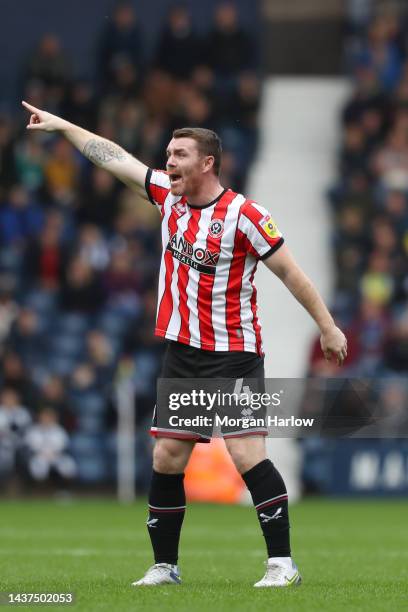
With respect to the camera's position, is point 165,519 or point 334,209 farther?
point 334,209

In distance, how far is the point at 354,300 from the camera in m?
18.8

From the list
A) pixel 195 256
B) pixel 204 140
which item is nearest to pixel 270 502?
pixel 195 256

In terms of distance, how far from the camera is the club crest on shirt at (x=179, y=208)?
740cm

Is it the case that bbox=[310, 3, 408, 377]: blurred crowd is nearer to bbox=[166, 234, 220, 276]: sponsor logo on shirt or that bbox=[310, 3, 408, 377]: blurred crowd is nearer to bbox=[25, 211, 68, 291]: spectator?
bbox=[25, 211, 68, 291]: spectator

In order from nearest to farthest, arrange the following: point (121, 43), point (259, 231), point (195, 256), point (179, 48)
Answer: point (259, 231)
point (195, 256)
point (121, 43)
point (179, 48)

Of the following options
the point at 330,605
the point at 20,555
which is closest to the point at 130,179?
the point at 330,605

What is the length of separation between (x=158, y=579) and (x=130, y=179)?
195 cm

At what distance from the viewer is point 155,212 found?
20.1 m

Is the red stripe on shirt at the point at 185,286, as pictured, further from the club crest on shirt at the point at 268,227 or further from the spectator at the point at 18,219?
the spectator at the point at 18,219

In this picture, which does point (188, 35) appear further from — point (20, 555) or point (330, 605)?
point (330, 605)

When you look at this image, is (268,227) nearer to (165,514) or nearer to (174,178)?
(174,178)

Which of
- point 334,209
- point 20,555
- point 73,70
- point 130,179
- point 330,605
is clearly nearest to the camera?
point 330,605

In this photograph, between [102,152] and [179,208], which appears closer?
[179,208]

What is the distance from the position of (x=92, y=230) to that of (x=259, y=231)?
12223 millimetres
